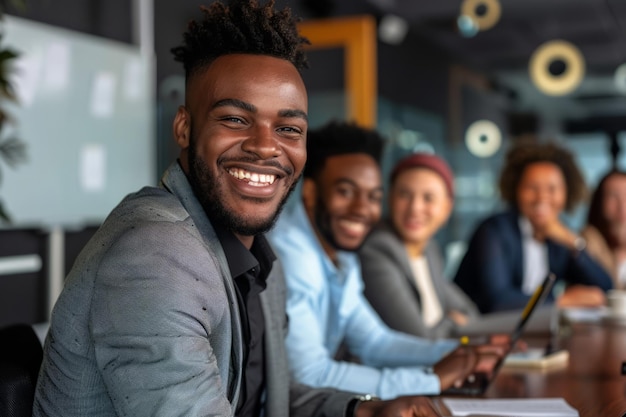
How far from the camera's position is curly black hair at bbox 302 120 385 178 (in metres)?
2.50

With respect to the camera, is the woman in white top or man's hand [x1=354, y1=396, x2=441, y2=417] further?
the woman in white top

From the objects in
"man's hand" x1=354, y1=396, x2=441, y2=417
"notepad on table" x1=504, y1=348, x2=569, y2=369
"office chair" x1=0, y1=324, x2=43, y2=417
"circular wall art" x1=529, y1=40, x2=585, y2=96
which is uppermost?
"circular wall art" x1=529, y1=40, x2=585, y2=96

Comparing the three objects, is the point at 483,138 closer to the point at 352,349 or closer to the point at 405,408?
the point at 352,349

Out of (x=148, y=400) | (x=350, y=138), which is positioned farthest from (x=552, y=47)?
(x=148, y=400)

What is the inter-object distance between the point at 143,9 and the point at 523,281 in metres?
2.68

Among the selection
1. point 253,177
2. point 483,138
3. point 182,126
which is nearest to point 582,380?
point 253,177

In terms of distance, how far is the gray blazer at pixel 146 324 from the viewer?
1118 mm

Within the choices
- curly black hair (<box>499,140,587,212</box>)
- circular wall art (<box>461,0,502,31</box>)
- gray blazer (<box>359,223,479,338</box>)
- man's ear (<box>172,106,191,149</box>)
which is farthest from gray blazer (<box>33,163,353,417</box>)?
circular wall art (<box>461,0,502,31</box>)

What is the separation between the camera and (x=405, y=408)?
1.51 meters

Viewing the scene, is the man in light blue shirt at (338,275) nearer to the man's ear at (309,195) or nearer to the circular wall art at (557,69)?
the man's ear at (309,195)

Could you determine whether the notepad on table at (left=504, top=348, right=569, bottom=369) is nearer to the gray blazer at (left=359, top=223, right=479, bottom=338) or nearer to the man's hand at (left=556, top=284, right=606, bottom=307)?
the gray blazer at (left=359, top=223, right=479, bottom=338)

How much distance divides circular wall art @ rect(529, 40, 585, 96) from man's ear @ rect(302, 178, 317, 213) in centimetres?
459

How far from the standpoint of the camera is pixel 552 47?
22.6ft

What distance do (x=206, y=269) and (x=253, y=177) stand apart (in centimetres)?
22
